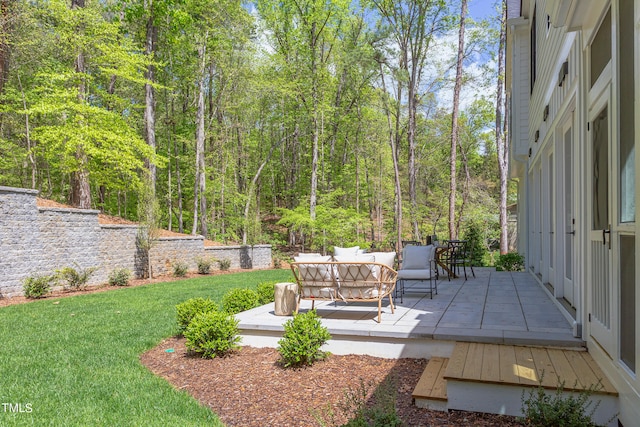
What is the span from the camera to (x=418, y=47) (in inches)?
712

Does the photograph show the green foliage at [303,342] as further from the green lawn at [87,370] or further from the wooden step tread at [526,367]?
the wooden step tread at [526,367]

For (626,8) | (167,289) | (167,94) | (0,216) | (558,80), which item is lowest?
(167,289)

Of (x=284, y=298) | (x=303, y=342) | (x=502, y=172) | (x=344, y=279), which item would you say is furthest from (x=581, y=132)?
(x=502, y=172)

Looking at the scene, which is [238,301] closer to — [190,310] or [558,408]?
[190,310]

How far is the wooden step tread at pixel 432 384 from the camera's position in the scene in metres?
2.95

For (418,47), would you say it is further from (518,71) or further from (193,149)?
(193,149)

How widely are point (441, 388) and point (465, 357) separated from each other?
41 centimetres

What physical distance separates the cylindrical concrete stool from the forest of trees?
8805 mm

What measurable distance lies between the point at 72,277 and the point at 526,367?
10199 mm

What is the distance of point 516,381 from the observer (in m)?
2.79

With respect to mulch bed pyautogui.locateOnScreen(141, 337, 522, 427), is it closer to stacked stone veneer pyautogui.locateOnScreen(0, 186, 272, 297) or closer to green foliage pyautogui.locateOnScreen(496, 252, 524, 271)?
stacked stone veneer pyautogui.locateOnScreen(0, 186, 272, 297)

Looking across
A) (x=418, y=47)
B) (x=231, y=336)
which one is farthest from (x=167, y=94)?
(x=231, y=336)

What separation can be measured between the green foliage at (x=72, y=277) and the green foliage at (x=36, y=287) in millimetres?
546

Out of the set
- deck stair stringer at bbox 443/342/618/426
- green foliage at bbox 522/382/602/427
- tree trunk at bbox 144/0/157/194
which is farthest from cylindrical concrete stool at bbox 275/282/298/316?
tree trunk at bbox 144/0/157/194
